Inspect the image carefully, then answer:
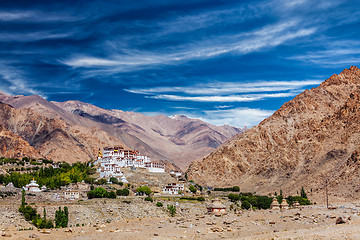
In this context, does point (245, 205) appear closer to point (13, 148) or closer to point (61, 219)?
point (61, 219)

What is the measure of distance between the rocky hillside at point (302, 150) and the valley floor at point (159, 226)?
58.1 meters

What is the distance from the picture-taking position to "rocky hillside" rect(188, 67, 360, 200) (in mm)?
120312

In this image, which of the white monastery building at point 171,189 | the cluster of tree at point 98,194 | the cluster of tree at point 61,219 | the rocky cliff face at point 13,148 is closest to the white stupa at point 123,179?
the white monastery building at point 171,189

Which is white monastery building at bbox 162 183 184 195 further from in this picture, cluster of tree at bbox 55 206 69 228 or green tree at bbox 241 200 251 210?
cluster of tree at bbox 55 206 69 228

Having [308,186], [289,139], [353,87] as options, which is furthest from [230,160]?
[353,87]

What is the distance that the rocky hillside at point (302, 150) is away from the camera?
4737 inches

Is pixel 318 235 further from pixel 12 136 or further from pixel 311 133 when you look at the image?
pixel 12 136

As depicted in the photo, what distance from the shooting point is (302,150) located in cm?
14788

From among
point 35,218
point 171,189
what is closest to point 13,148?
point 171,189

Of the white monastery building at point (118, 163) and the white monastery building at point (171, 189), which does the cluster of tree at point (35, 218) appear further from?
the white monastery building at point (118, 163)

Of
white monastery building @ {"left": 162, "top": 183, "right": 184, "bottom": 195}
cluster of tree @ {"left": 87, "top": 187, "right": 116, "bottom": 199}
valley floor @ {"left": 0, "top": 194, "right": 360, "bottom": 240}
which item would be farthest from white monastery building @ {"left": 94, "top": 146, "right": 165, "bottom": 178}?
valley floor @ {"left": 0, "top": 194, "right": 360, "bottom": 240}

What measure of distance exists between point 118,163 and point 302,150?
7228 cm

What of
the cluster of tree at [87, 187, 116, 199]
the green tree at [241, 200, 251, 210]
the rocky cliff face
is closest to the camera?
the cluster of tree at [87, 187, 116, 199]

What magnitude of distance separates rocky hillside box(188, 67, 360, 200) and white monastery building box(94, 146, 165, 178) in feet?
117
